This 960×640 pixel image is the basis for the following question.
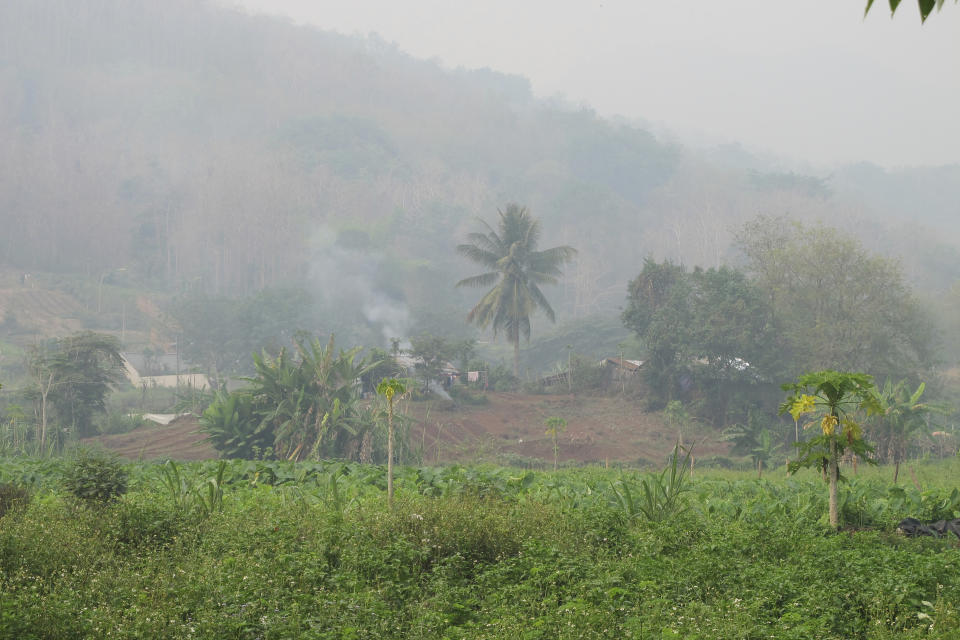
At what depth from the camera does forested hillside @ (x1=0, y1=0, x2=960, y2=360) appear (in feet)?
250

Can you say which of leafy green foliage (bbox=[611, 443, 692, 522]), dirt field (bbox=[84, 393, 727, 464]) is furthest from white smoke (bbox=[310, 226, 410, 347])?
leafy green foliage (bbox=[611, 443, 692, 522])

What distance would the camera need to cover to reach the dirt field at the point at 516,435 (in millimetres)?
23750

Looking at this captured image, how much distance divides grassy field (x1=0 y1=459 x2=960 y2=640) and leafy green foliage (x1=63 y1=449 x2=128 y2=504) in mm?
317

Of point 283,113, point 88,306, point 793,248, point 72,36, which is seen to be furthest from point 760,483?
point 72,36

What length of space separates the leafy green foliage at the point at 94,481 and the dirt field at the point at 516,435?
41.4 ft

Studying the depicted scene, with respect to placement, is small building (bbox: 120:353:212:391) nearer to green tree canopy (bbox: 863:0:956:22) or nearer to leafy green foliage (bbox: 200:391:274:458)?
leafy green foliage (bbox: 200:391:274:458)

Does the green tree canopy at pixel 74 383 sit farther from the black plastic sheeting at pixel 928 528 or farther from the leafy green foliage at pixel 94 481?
the black plastic sheeting at pixel 928 528

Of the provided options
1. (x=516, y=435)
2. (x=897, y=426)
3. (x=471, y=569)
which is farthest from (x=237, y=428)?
(x=897, y=426)

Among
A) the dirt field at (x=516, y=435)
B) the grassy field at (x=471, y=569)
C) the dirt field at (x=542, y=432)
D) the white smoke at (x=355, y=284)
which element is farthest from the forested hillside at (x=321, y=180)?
A: the grassy field at (x=471, y=569)

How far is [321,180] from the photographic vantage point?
306ft

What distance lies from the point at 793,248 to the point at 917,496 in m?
26.2

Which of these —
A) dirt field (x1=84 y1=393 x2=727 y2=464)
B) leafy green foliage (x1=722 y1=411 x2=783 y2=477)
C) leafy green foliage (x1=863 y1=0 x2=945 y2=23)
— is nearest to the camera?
leafy green foliage (x1=863 y1=0 x2=945 y2=23)

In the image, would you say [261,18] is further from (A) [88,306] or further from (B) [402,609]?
(B) [402,609]

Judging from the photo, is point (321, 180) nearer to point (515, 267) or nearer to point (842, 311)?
point (515, 267)
